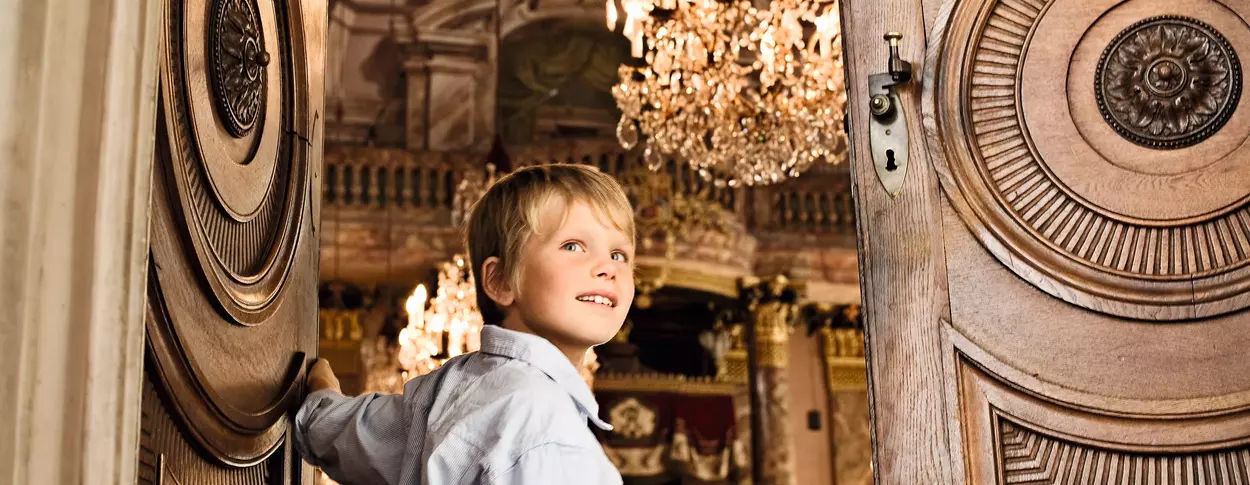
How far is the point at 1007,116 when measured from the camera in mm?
2303

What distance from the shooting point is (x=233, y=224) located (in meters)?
1.72

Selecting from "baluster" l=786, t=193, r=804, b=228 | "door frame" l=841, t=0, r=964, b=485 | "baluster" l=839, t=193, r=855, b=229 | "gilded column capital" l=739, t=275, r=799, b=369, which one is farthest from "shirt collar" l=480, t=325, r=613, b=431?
"baluster" l=839, t=193, r=855, b=229

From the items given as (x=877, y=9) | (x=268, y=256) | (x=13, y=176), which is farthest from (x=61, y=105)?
(x=877, y=9)

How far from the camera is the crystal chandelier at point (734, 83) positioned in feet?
26.3

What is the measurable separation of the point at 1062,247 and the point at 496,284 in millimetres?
984

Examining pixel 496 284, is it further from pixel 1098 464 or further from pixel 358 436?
pixel 1098 464

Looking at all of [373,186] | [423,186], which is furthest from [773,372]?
[373,186]

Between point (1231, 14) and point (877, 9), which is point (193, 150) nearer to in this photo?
point (877, 9)

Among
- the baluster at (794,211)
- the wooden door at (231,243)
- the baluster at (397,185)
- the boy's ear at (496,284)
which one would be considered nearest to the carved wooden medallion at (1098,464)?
the boy's ear at (496,284)

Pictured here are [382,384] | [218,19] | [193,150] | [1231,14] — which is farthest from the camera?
[382,384]

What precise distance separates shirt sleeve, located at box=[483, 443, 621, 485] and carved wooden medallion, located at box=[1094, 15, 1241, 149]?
1.20 metres

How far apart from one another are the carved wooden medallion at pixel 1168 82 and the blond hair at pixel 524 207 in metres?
0.92

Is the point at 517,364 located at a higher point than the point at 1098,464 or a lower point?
higher

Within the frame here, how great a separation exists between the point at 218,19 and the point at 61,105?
0.61 m
